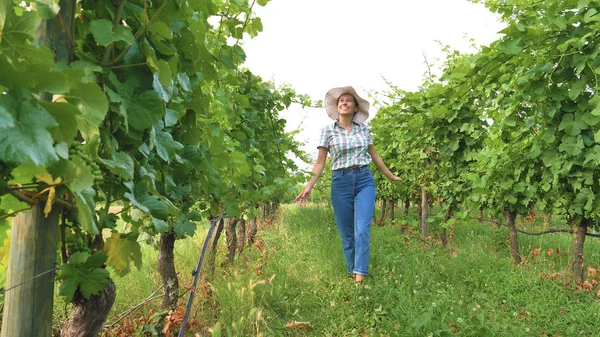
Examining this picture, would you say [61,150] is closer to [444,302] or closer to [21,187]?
[21,187]

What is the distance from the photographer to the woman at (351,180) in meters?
3.56

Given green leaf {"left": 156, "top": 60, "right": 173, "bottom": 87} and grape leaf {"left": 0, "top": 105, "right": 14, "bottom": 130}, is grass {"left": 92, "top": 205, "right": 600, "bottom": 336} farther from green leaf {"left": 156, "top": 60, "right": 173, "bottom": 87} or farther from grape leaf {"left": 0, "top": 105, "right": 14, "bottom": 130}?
grape leaf {"left": 0, "top": 105, "right": 14, "bottom": 130}

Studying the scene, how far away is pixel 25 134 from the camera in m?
0.54

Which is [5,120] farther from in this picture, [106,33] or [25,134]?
[106,33]

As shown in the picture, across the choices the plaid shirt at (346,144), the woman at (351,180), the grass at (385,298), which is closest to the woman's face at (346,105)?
the woman at (351,180)

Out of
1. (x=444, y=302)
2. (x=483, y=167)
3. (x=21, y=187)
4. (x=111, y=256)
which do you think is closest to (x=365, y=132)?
(x=483, y=167)

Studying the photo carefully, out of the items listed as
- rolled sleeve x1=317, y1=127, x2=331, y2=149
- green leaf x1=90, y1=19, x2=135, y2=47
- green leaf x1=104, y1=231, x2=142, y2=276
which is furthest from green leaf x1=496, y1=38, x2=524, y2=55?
green leaf x1=104, y1=231, x2=142, y2=276

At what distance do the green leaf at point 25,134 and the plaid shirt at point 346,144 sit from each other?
3240 millimetres

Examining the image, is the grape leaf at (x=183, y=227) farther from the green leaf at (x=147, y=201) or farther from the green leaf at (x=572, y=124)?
the green leaf at (x=572, y=124)

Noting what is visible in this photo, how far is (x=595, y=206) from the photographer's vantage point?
3.24 meters

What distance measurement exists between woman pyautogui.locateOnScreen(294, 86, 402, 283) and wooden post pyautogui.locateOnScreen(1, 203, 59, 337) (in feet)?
8.99

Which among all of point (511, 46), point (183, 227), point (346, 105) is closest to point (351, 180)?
point (346, 105)

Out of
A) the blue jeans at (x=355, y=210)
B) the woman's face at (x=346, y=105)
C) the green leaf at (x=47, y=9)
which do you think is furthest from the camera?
the woman's face at (x=346, y=105)

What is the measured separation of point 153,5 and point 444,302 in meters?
3.08
